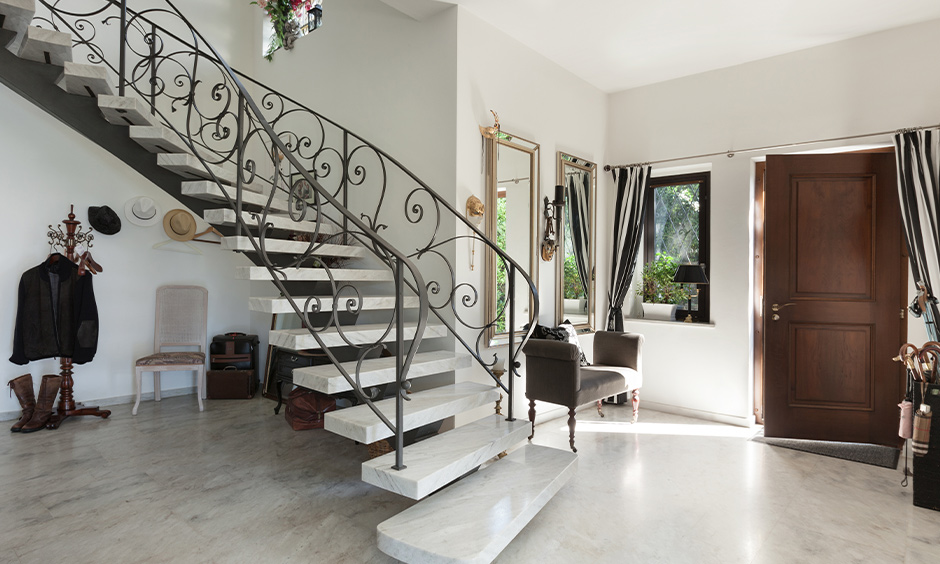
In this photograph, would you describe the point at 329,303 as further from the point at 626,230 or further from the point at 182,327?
the point at 626,230

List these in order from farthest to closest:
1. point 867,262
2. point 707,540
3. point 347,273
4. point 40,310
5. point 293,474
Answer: point 40,310, point 867,262, point 347,273, point 293,474, point 707,540

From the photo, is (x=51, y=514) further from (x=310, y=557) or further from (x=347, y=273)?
(x=347, y=273)

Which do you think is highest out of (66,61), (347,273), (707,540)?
(66,61)

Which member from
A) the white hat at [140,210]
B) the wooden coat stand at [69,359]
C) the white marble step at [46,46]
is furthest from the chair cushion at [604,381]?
the white hat at [140,210]

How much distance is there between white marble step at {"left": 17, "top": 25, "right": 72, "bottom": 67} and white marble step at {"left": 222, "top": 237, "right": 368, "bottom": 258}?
1322mm

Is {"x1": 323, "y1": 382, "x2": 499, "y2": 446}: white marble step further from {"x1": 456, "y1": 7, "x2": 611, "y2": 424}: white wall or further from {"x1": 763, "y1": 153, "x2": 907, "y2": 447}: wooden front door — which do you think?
{"x1": 763, "y1": 153, "x2": 907, "y2": 447}: wooden front door

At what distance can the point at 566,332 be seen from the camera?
168 inches

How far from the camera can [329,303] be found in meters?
3.25

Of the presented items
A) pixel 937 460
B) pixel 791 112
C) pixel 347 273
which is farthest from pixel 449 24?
pixel 937 460

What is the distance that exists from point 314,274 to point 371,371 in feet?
2.80

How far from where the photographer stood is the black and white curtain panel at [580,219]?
15.9 ft

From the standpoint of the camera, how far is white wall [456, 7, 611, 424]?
3725mm

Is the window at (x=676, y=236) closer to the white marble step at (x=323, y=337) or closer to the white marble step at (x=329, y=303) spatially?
the white marble step at (x=329, y=303)

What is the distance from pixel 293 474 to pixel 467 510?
4.89 ft
